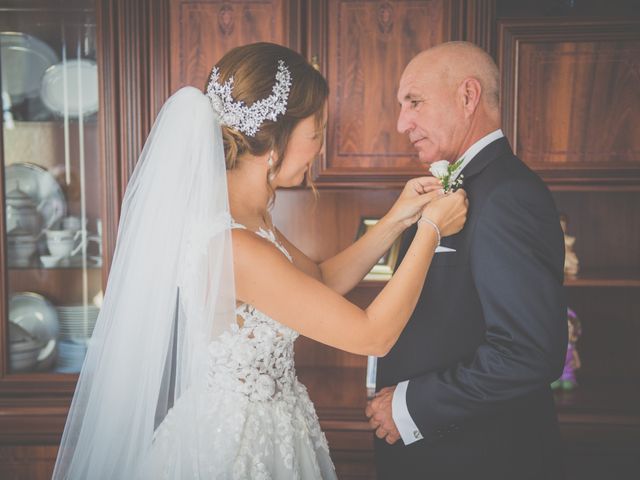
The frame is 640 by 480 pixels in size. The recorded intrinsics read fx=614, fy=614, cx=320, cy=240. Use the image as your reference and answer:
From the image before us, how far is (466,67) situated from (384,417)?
952 millimetres

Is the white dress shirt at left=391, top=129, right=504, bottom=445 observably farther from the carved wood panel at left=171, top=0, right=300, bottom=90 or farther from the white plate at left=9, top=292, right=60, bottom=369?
the white plate at left=9, top=292, right=60, bottom=369

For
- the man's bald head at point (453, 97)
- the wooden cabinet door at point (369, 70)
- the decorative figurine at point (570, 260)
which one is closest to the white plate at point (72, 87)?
the wooden cabinet door at point (369, 70)

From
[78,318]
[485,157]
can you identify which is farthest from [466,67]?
[78,318]

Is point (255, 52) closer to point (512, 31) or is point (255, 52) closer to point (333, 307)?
point (333, 307)

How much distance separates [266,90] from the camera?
1479mm

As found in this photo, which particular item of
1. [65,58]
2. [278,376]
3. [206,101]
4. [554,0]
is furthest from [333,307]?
[554,0]

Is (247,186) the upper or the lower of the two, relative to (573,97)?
lower

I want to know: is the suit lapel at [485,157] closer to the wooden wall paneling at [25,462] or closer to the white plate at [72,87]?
the white plate at [72,87]

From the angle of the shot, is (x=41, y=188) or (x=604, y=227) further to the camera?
(x=604, y=227)

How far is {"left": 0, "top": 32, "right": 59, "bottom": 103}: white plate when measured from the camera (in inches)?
94.0

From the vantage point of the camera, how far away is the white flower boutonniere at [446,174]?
153 cm

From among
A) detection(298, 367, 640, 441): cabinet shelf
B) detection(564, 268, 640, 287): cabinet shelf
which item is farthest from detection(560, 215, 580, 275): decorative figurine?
detection(298, 367, 640, 441): cabinet shelf

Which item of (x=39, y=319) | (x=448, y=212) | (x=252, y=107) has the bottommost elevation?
(x=39, y=319)

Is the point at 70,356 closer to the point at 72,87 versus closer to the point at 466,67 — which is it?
the point at 72,87
